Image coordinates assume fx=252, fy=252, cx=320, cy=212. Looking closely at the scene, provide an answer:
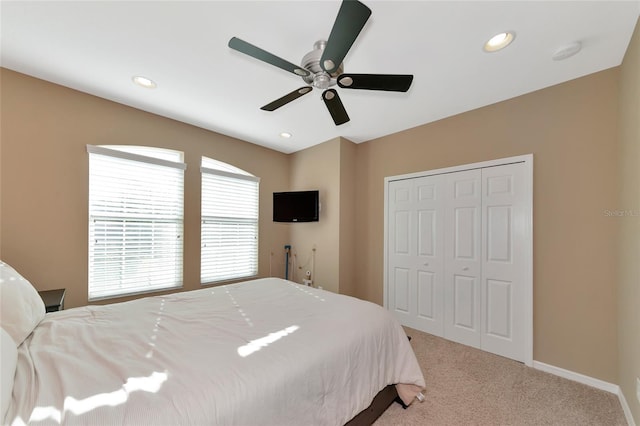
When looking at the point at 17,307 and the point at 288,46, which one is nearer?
the point at 17,307

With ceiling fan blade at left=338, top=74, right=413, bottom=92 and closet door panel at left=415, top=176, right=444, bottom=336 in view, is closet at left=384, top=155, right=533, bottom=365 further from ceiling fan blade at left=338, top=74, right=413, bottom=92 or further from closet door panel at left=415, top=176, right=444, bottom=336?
ceiling fan blade at left=338, top=74, right=413, bottom=92

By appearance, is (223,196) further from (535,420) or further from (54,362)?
(535,420)

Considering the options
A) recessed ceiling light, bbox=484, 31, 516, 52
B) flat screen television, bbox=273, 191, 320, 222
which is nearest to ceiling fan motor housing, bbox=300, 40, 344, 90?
recessed ceiling light, bbox=484, 31, 516, 52

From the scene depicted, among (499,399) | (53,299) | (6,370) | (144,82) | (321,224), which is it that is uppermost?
(144,82)

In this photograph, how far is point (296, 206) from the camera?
3.89m

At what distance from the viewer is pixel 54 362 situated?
3.61ft

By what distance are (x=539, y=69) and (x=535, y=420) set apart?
8.82 ft

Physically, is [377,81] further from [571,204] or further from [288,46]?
[571,204]

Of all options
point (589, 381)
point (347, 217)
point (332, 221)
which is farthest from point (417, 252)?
point (589, 381)

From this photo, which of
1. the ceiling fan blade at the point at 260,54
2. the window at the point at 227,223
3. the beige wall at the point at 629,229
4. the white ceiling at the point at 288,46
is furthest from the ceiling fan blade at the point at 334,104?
the window at the point at 227,223

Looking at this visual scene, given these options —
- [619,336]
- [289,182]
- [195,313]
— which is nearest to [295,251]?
[289,182]

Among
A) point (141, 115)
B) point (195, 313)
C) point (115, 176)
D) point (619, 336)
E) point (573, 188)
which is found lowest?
point (619, 336)

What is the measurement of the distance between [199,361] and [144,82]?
8.20ft

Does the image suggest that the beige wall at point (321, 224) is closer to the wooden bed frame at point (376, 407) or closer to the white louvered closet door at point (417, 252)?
the white louvered closet door at point (417, 252)
